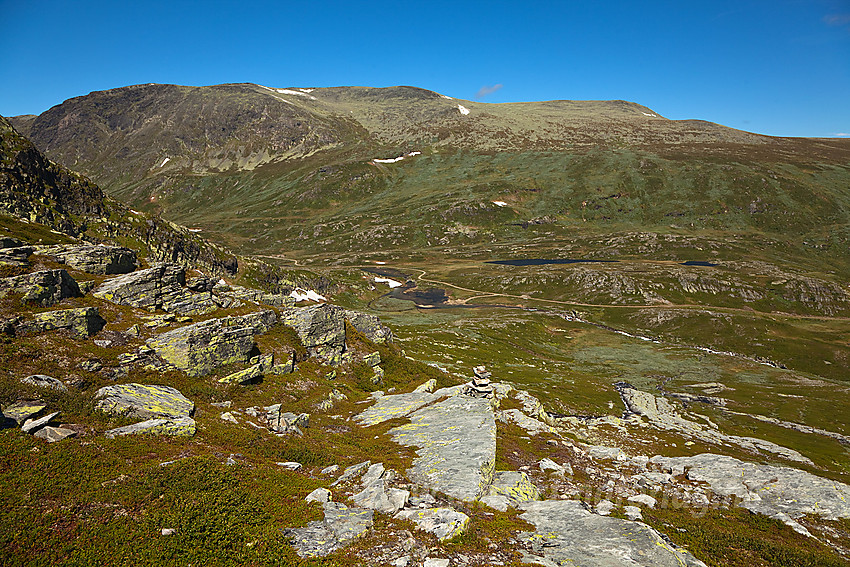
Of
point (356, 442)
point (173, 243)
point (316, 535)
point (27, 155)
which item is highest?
point (27, 155)

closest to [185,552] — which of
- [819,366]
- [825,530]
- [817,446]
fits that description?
[825,530]

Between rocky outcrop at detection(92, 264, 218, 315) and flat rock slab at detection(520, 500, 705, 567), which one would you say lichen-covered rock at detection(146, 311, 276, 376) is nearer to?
rocky outcrop at detection(92, 264, 218, 315)

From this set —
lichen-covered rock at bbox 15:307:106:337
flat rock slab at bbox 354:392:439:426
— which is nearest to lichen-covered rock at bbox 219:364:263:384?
flat rock slab at bbox 354:392:439:426

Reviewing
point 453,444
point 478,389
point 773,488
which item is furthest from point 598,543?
point 478,389

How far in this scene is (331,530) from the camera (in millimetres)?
17031

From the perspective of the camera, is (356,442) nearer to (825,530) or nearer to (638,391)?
(825,530)

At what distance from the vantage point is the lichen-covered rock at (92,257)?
36.2m

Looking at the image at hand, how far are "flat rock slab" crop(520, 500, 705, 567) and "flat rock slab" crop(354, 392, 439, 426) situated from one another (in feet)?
54.7

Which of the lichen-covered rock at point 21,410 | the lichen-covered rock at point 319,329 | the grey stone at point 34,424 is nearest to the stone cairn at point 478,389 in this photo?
the lichen-covered rock at point 319,329

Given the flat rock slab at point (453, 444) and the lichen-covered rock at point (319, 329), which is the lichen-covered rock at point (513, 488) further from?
Answer: the lichen-covered rock at point (319, 329)

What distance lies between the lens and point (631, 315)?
19575cm

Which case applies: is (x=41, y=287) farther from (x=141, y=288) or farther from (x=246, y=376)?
(x=246, y=376)

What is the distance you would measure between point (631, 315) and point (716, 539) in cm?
19327

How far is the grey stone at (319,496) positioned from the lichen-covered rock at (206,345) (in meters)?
17.6
